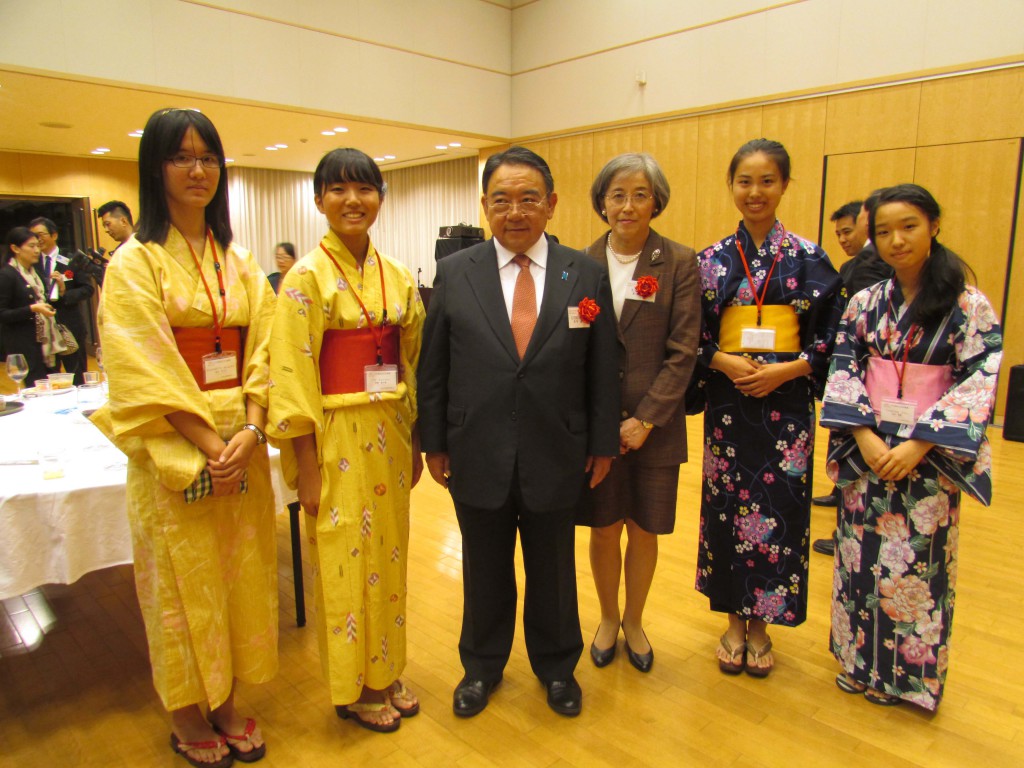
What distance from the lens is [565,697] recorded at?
2123mm

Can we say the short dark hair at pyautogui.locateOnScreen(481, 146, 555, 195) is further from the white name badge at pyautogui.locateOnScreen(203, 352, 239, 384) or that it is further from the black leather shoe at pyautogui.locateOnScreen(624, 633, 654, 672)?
the black leather shoe at pyautogui.locateOnScreen(624, 633, 654, 672)

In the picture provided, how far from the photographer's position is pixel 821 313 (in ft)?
7.36

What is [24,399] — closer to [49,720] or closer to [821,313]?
[49,720]

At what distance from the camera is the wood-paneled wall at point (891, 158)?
18.7 feet

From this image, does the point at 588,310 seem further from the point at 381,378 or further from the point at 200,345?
the point at 200,345

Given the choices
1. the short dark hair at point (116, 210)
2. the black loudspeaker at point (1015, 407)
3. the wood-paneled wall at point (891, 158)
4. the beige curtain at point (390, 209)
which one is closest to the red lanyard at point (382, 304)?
the short dark hair at point (116, 210)

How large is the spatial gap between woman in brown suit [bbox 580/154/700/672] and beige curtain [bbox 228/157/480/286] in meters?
9.38

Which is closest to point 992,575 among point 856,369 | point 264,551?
point 856,369

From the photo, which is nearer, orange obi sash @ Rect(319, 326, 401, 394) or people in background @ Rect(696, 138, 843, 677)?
orange obi sash @ Rect(319, 326, 401, 394)

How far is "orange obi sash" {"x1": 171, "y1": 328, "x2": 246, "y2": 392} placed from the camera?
1755 millimetres

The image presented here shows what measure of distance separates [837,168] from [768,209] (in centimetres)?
514

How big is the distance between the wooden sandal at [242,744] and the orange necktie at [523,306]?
1.31m

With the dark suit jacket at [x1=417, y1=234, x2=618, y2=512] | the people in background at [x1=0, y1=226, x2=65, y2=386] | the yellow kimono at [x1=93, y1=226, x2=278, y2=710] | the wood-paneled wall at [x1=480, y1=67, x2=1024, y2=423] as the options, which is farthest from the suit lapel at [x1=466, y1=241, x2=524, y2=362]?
the wood-paneled wall at [x1=480, y1=67, x2=1024, y2=423]

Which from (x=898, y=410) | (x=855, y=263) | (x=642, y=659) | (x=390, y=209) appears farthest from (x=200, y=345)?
(x=390, y=209)
